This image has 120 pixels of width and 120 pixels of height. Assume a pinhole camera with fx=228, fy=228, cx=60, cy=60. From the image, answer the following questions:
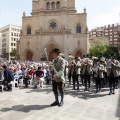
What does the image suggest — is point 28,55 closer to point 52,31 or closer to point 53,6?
point 52,31

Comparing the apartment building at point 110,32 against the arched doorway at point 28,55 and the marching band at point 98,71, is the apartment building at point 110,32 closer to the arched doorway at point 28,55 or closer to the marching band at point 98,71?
the arched doorway at point 28,55

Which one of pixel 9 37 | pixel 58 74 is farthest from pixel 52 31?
pixel 9 37

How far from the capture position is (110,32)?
119875 mm

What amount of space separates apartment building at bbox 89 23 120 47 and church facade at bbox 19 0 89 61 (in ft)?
219

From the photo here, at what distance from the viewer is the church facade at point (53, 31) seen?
4969 cm

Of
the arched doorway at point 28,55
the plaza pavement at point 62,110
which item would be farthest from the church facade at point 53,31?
the plaza pavement at point 62,110

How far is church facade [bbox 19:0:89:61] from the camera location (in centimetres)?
4969

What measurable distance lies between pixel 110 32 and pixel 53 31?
246 ft

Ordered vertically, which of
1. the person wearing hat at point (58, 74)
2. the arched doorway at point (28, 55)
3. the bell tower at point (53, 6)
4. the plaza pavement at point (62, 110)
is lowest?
the plaza pavement at point (62, 110)

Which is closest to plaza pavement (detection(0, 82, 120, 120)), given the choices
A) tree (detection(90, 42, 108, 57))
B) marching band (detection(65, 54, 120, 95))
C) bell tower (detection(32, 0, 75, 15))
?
marching band (detection(65, 54, 120, 95))

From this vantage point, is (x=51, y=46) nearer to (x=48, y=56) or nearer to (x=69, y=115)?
(x=48, y=56)

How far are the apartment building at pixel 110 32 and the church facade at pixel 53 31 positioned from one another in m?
66.6

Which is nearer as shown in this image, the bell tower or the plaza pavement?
the plaza pavement

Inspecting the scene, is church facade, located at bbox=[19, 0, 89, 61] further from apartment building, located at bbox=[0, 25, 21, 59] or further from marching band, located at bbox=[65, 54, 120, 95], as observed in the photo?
apartment building, located at bbox=[0, 25, 21, 59]
